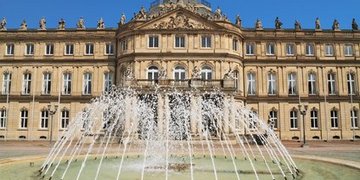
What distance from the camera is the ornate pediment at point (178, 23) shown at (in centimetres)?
4729

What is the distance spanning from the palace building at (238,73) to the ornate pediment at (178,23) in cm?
185

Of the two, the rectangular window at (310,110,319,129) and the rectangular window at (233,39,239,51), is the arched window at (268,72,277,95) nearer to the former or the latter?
the rectangular window at (310,110,319,129)

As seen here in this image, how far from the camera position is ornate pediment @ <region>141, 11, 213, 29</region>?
4729cm

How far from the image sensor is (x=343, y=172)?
1483 cm

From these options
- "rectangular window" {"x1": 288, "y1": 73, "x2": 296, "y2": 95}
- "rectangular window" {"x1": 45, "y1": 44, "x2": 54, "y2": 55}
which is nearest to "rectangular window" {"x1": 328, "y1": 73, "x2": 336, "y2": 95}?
"rectangular window" {"x1": 288, "y1": 73, "x2": 296, "y2": 95}

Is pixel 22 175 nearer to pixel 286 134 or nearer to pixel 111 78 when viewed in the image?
pixel 111 78

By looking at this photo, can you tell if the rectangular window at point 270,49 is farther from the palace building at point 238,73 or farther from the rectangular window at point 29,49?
the rectangular window at point 29,49

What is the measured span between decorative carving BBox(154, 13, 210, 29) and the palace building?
2.20 metres

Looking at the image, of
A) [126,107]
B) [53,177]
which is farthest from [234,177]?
[126,107]

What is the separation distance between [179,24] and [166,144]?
99.7ft

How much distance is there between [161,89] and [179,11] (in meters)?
12.0

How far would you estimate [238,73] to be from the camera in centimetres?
4938

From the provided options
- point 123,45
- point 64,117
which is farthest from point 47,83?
point 123,45

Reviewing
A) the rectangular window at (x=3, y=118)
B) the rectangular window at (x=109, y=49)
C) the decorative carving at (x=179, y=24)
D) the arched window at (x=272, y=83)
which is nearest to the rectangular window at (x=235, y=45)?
the decorative carving at (x=179, y=24)
